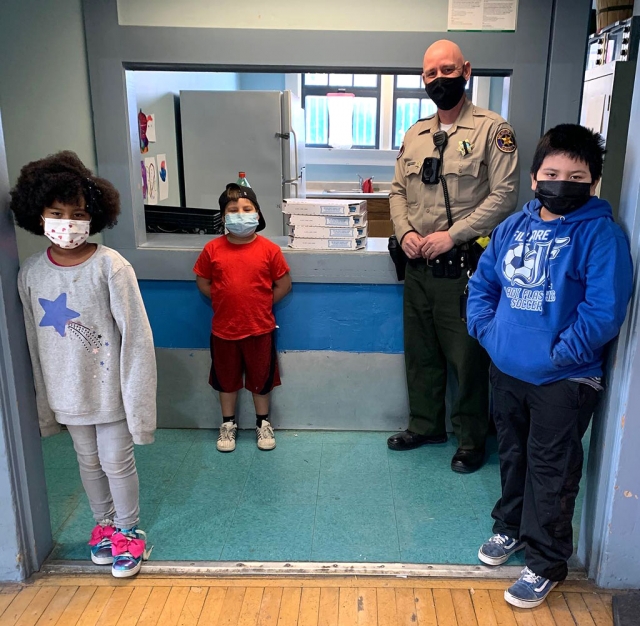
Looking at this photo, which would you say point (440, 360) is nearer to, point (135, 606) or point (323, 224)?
point (323, 224)

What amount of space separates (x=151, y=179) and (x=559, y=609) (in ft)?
10.6

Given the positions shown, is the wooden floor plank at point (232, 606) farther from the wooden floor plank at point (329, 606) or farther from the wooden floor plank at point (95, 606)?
the wooden floor plank at point (95, 606)

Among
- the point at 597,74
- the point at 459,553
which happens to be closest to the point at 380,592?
the point at 459,553

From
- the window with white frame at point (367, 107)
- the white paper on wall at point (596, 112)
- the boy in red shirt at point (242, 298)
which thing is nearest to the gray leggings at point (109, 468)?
the boy in red shirt at point (242, 298)

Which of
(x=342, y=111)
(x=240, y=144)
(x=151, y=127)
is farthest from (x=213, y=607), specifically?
(x=342, y=111)

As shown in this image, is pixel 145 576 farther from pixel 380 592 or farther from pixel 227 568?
pixel 380 592

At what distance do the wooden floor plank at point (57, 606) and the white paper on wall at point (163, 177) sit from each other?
2.81 metres

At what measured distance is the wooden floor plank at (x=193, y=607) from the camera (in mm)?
1759

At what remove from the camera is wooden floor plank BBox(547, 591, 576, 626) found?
1752 mm

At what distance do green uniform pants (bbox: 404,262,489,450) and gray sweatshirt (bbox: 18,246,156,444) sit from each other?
4.15 feet

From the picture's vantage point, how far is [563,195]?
5.27 ft

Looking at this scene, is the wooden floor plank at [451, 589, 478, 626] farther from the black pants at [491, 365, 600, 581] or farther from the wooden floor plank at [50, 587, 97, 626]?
the wooden floor plank at [50, 587, 97, 626]

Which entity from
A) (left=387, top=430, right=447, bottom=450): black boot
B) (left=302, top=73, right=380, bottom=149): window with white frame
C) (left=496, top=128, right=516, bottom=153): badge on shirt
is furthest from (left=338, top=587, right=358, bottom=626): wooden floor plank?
(left=302, top=73, right=380, bottom=149): window with white frame

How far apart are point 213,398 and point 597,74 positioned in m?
2.43
